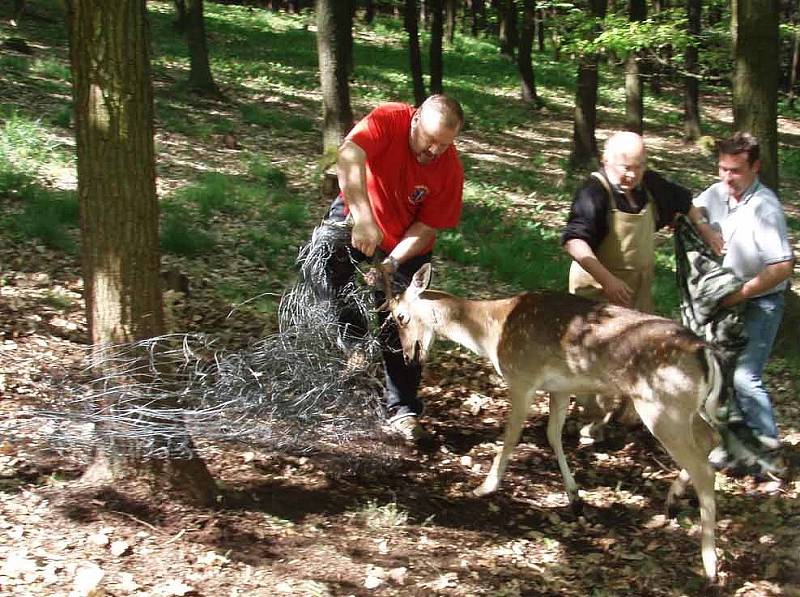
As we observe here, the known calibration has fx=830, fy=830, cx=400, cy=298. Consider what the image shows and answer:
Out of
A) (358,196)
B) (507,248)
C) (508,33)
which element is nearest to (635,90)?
(507,248)

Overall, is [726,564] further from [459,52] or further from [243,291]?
[459,52]

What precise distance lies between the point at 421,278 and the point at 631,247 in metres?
1.54

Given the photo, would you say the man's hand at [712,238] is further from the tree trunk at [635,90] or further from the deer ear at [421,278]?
the tree trunk at [635,90]

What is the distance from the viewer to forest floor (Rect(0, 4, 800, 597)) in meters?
4.37

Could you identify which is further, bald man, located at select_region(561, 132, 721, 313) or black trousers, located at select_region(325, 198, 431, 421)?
black trousers, located at select_region(325, 198, 431, 421)

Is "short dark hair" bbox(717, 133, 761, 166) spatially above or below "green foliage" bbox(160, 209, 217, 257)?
above

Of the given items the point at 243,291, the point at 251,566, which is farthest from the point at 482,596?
the point at 243,291

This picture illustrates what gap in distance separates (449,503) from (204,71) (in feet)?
50.7

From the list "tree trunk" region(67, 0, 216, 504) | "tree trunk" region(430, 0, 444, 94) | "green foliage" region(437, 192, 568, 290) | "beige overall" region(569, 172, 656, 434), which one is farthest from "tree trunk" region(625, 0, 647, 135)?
"tree trunk" region(67, 0, 216, 504)

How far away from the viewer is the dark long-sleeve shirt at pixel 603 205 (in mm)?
5789

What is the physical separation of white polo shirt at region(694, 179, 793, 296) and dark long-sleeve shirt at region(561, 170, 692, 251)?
0.26m

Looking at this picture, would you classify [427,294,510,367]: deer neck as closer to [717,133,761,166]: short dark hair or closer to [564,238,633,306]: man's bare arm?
[564,238,633,306]: man's bare arm

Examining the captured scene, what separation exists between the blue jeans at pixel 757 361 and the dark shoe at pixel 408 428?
2366mm

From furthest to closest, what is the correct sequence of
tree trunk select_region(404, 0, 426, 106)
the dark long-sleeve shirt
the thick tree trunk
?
tree trunk select_region(404, 0, 426, 106) → the thick tree trunk → the dark long-sleeve shirt
